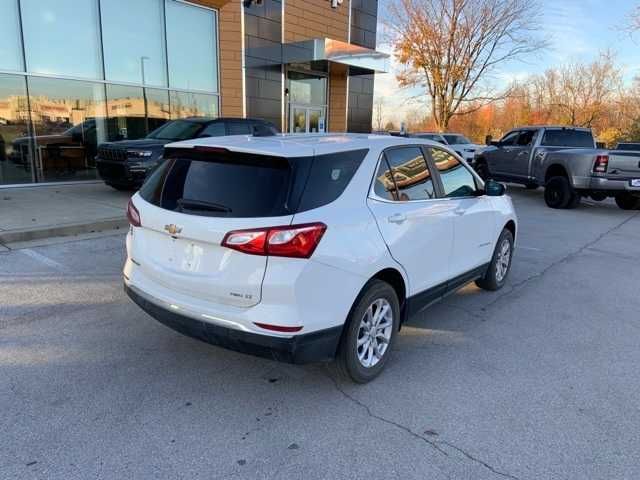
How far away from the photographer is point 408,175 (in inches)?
154

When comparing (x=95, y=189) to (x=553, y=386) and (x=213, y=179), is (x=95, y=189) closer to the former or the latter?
(x=213, y=179)

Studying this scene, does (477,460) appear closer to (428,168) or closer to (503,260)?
(428,168)

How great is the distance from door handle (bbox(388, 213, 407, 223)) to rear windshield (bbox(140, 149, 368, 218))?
453mm

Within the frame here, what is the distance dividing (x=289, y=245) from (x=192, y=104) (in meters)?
14.1

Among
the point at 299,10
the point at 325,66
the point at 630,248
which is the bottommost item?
the point at 630,248

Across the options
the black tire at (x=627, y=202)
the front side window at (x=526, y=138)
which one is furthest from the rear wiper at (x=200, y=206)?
the black tire at (x=627, y=202)

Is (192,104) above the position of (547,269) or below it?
above

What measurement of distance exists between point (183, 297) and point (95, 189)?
1013 cm

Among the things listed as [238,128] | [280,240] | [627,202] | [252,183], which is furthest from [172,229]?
[627,202]

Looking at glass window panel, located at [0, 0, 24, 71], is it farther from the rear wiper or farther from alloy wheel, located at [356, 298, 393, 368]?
alloy wheel, located at [356, 298, 393, 368]

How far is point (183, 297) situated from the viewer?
321cm

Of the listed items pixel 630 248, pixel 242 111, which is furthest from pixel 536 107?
pixel 630 248

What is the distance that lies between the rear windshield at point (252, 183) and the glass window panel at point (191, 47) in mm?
12848

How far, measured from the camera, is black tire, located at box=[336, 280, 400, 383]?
10.6 ft
